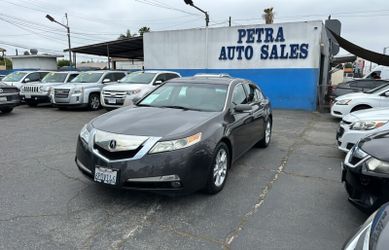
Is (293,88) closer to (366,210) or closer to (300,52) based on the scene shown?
(300,52)

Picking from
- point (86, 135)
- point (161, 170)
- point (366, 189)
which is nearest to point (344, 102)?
point (366, 189)

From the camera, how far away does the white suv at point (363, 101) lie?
983cm

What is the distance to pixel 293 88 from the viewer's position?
48.5 ft

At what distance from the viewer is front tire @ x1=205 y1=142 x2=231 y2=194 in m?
4.15

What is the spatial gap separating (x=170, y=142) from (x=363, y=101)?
8.60m

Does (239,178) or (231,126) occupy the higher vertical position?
(231,126)

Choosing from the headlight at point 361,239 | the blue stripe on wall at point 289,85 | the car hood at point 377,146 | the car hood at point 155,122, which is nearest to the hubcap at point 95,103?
the blue stripe on wall at point 289,85

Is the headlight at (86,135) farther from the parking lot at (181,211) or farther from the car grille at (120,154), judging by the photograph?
the parking lot at (181,211)

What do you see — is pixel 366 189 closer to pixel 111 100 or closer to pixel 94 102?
pixel 111 100

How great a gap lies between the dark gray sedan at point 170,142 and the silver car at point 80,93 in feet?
27.6

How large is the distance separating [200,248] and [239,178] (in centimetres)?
209

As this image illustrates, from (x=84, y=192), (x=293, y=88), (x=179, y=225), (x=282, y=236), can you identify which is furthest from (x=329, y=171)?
(x=293, y=88)

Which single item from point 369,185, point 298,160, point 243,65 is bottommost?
point 298,160

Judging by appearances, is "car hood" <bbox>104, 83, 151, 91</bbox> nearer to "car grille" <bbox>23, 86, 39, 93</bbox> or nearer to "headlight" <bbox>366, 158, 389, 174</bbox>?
"car grille" <bbox>23, 86, 39, 93</bbox>
